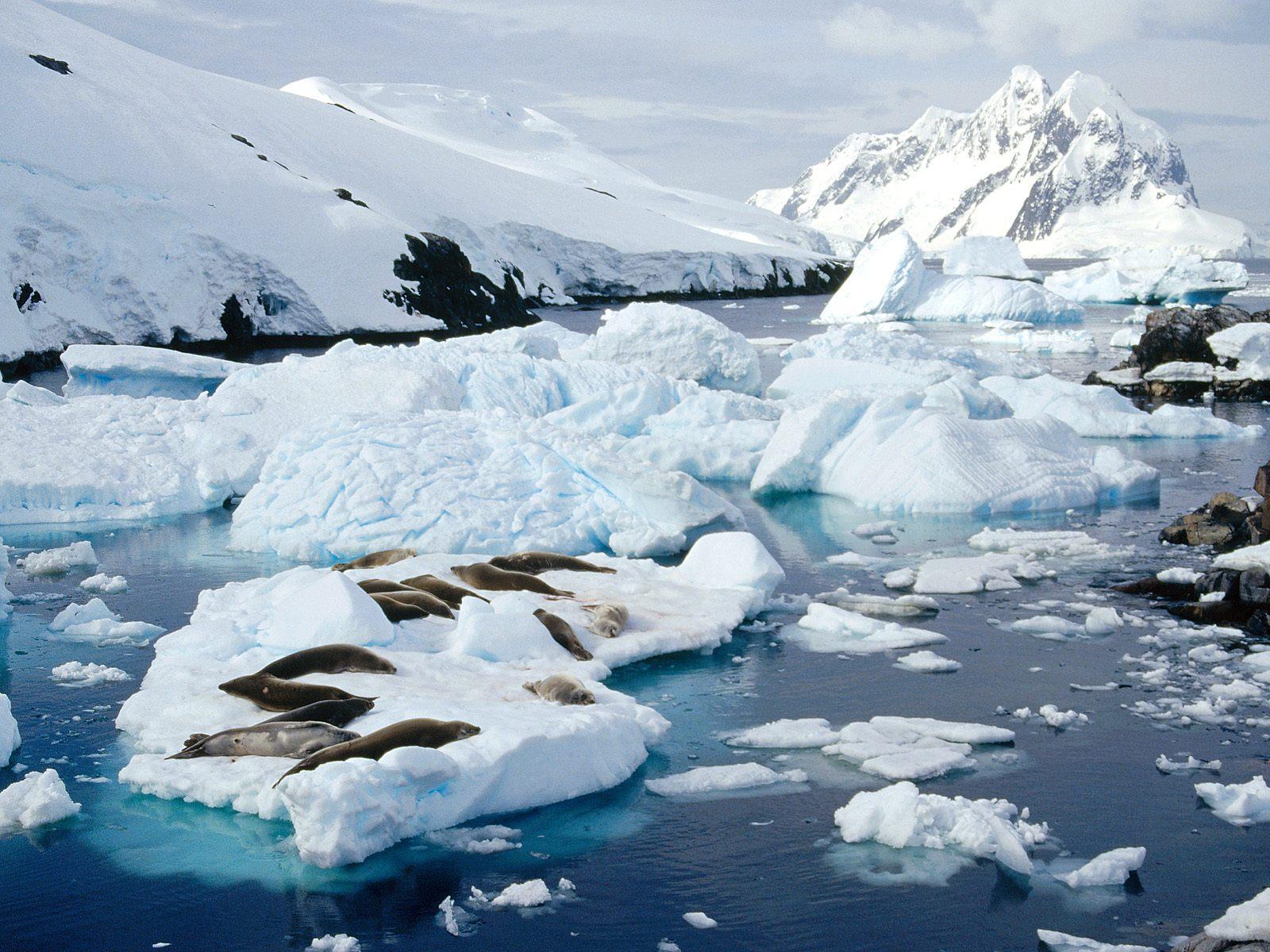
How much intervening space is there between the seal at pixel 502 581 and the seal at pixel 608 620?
0.53m

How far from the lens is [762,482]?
14055 millimetres

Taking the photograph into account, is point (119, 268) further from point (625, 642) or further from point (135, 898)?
point (135, 898)

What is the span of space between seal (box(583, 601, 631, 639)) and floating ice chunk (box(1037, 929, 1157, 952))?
391 cm

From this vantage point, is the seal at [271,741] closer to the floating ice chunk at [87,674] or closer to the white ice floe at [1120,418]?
the floating ice chunk at [87,674]

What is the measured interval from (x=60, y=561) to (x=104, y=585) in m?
0.97

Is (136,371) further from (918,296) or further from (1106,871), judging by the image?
(918,296)

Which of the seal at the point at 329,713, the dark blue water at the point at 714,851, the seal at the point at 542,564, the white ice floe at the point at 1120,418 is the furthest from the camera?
the white ice floe at the point at 1120,418

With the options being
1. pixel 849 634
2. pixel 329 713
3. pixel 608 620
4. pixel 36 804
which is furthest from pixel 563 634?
pixel 36 804

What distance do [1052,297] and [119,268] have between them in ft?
91.4

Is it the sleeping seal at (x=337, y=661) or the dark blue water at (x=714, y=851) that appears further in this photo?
the sleeping seal at (x=337, y=661)

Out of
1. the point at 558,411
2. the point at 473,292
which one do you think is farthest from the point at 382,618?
the point at 473,292

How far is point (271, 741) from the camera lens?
6.10m

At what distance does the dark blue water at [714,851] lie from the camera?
189 inches

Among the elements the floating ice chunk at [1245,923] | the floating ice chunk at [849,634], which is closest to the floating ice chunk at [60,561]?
the floating ice chunk at [849,634]
